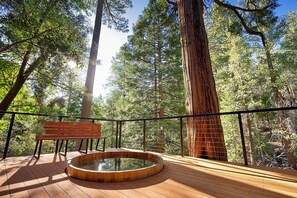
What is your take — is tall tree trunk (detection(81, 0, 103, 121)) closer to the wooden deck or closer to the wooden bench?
the wooden bench

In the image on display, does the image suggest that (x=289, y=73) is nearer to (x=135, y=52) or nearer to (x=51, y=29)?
(x=135, y=52)

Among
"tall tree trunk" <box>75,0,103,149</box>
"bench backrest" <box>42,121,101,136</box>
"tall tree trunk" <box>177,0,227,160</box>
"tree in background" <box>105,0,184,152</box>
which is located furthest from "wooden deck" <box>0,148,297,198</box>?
"tree in background" <box>105,0,184,152</box>

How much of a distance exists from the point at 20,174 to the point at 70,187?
0.91 metres

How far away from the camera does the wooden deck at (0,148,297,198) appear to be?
129 centimetres

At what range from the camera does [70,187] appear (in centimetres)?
144

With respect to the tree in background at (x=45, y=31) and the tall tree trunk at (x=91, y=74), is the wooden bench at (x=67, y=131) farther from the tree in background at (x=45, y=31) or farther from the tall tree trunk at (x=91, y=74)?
the tall tree trunk at (x=91, y=74)

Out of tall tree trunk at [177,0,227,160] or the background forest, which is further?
the background forest

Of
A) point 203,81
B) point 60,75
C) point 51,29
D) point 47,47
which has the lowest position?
point 203,81

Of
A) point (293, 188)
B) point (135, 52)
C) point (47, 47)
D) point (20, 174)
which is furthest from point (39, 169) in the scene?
point (135, 52)

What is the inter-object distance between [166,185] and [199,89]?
1982mm

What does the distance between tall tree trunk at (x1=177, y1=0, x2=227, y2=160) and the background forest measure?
6.65ft

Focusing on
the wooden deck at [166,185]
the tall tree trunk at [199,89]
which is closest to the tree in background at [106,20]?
the tall tree trunk at [199,89]

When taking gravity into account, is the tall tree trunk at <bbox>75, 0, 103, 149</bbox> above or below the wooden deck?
above

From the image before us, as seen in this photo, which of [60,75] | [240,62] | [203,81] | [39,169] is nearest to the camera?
[39,169]
